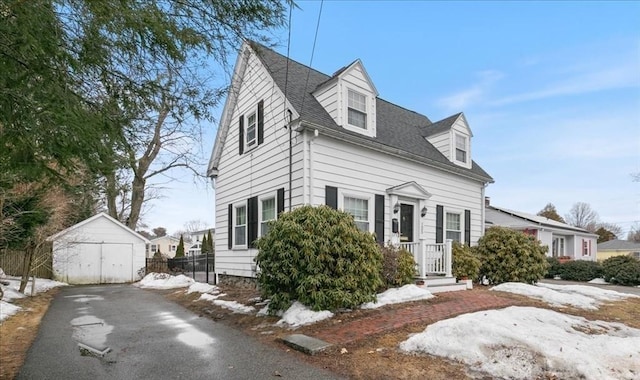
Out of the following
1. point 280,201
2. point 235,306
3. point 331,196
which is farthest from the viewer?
point 280,201

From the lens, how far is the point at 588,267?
19062 mm

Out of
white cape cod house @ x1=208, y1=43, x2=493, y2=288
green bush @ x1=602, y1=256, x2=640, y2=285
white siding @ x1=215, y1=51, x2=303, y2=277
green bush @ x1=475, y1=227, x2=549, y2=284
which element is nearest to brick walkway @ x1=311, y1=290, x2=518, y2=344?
white cape cod house @ x1=208, y1=43, x2=493, y2=288

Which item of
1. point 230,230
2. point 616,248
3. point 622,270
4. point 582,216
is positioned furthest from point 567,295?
point 582,216

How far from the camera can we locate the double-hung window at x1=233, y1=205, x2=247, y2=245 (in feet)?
40.6

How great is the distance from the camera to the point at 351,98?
10.9 meters

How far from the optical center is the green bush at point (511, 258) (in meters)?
12.1

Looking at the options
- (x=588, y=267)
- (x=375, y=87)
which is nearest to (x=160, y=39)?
(x=375, y=87)

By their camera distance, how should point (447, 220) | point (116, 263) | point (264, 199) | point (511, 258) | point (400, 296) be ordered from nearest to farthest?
point (400, 296) → point (264, 199) → point (511, 258) → point (447, 220) → point (116, 263)

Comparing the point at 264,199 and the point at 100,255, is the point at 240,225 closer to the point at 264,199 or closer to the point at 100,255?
the point at 264,199

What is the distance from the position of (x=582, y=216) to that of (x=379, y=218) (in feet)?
218

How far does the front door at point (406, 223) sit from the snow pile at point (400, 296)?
2.78 meters

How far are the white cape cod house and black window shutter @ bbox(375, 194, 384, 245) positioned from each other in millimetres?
33

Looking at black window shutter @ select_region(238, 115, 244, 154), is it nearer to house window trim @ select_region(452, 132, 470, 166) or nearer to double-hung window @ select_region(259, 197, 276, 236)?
double-hung window @ select_region(259, 197, 276, 236)

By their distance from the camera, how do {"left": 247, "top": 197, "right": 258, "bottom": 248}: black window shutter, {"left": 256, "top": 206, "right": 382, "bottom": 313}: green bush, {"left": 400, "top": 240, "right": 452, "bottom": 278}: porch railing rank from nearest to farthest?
{"left": 256, "top": 206, "right": 382, "bottom": 313}: green bush
{"left": 400, "top": 240, "right": 452, "bottom": 278}: porch railing
{"left": 247, "top": 197, "right": 258, "bottom": 248}: black window shutter
